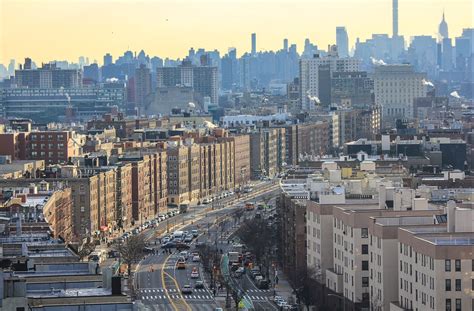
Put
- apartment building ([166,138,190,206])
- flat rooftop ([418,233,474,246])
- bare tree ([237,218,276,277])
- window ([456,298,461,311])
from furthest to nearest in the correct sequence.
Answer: apartment building ([166,138,190,206]) < bare tree ([237,218,276,277]) < flat rooftop ([418,233,474,246]) < window ([456,298,461,311])

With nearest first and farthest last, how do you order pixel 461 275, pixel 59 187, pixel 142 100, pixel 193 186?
pixel 461 275, pixel 59 187, pixel 193 186, pixel 142 100

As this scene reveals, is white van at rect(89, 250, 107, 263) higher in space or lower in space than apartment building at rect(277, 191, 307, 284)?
lower

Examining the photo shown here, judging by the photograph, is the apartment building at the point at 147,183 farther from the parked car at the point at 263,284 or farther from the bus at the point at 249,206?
the parked car at the point at 263,284

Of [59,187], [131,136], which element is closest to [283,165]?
[131,136]

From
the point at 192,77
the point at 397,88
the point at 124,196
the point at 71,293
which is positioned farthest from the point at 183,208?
the point at 192,77

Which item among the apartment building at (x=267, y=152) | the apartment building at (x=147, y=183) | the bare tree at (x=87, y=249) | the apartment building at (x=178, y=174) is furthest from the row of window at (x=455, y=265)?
the apartment building at (x=267, y=152)

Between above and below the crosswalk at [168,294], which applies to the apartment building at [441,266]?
above

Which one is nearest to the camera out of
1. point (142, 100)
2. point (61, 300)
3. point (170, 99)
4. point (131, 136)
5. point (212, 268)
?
point (61, 300)

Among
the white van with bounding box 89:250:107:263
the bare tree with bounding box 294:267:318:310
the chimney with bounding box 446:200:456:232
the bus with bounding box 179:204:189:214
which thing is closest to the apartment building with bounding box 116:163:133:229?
the bus with bounding box 179:204:189:214

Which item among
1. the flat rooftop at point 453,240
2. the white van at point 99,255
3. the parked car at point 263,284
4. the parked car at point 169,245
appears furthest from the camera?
the parked car at point 169,245

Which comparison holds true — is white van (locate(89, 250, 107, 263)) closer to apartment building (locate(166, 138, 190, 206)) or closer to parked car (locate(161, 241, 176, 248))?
parked car (locate(161, 241, 176, 248))

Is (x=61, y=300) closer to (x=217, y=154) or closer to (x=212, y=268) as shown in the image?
(x=212, y=268)
